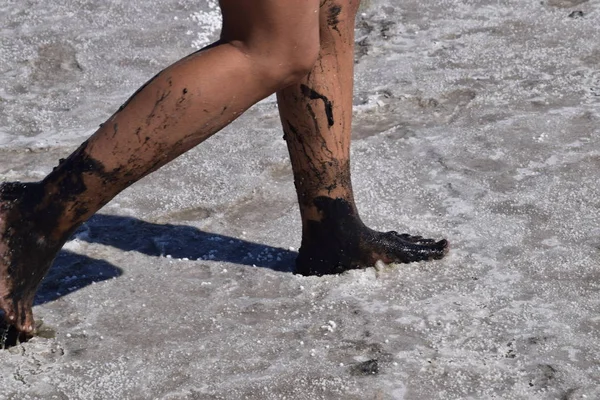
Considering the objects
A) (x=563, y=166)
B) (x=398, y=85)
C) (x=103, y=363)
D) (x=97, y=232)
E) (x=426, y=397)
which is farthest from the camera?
(x=398, y=85)

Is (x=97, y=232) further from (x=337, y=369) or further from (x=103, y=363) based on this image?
(x=337, y=369)

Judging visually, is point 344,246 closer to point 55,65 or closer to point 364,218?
point 364,218

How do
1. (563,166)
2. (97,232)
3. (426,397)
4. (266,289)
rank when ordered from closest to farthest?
(426,397)
(266,289)
(97,232)
(563,166)

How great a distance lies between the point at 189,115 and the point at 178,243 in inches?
27.9

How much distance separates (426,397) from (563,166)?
1173 millimetres

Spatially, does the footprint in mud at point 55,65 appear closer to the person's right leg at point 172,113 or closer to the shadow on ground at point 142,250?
the shadow on ground at point 142,250

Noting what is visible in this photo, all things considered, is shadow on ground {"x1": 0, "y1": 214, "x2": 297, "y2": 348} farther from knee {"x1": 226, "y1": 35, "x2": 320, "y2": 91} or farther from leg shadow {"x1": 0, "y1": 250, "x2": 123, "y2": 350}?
knee {"x1": 226, "y1": 35, "x2": 320, "y2": 91}

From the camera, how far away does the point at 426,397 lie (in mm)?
1974

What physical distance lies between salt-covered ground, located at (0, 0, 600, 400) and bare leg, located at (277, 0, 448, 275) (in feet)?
0.17

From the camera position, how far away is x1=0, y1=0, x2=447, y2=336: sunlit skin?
1948 millimetres

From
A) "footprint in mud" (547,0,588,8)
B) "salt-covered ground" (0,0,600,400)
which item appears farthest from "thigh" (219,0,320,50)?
"footprint in mud" (547,0,588,8)

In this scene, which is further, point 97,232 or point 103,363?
point 97,232

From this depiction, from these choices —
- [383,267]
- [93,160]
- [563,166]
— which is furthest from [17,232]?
[563,166]

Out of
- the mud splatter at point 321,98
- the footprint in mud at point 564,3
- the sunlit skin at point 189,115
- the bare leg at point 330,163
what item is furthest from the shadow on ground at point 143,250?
the footprint in mud at point 564,3
